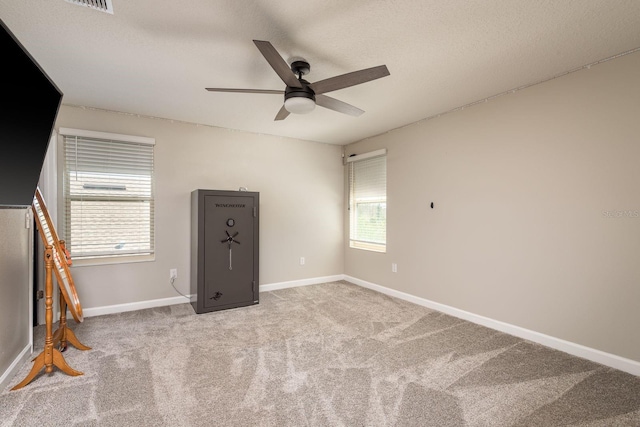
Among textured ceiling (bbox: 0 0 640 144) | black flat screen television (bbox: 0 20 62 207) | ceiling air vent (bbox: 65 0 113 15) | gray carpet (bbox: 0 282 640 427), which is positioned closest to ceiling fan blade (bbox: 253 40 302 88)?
textured ceiling (bbox: 0 0 640 144)

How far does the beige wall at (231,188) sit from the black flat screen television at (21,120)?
2240mm

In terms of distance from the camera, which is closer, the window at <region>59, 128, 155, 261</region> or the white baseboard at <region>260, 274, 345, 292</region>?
the window at <region>59, 128, 155, 261</region>

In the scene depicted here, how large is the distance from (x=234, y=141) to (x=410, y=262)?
117 inches

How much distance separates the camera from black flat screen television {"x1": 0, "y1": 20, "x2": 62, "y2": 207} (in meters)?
1.18

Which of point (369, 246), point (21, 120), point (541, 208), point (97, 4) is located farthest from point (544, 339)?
Result: point (97, 4)

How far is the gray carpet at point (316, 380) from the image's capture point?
1.71m

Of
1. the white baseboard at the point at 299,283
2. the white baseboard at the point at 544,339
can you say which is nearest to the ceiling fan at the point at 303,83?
the white baseboard at the point at 544,339

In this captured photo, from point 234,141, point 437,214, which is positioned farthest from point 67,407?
point 437,214

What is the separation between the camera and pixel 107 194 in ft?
11.3

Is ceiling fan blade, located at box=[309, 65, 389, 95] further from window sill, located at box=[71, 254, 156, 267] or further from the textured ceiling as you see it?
window sill, located at box=[71, 254, 156, 267]

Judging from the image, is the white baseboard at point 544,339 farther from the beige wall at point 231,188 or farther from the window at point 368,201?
the beige wall at point 231,188

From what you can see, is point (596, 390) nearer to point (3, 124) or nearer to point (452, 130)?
point (452, 130)

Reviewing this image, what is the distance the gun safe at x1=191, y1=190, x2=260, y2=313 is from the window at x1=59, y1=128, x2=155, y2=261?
590 millimetres

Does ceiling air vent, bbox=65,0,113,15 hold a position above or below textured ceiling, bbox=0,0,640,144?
below
